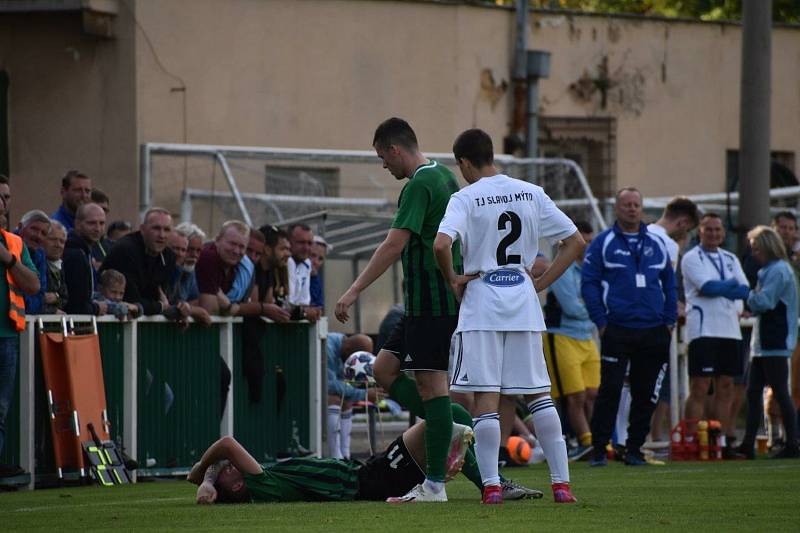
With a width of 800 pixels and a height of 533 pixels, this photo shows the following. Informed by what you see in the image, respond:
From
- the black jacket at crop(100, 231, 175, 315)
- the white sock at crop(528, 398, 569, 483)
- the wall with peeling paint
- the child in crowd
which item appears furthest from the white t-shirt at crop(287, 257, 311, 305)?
the wall with peeling paint

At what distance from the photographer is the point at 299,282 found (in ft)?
53.7

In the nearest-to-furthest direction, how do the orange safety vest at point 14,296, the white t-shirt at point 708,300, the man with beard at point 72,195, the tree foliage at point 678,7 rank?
the orange safety vest at point 14,296, the man with beard at point 72,195, the white t-shirt at point 708,300, the tree foliage at point 678,7

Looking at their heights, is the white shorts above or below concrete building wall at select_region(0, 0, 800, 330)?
below

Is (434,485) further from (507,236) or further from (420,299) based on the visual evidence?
(507,236)

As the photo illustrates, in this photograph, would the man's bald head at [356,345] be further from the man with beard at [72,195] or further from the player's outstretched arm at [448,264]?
the player's outstretched arm at [448,264]

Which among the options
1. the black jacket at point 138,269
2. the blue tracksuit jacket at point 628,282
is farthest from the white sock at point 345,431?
the blue tracksuit jacket at point 628,282

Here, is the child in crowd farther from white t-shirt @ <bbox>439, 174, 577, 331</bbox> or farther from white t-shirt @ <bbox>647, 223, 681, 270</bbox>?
white t-shirt @ <bbox>439, 174, 577, 331</bbox>

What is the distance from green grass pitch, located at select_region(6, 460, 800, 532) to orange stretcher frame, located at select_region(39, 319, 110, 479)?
672mm

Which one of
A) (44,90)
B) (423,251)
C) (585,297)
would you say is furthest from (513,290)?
(44,90)

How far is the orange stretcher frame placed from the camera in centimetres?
1309

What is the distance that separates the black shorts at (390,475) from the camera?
995cm

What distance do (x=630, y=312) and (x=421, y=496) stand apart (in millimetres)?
5205

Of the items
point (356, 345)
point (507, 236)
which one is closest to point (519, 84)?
point (356, 345)

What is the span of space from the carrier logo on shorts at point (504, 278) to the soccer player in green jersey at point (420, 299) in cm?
32
